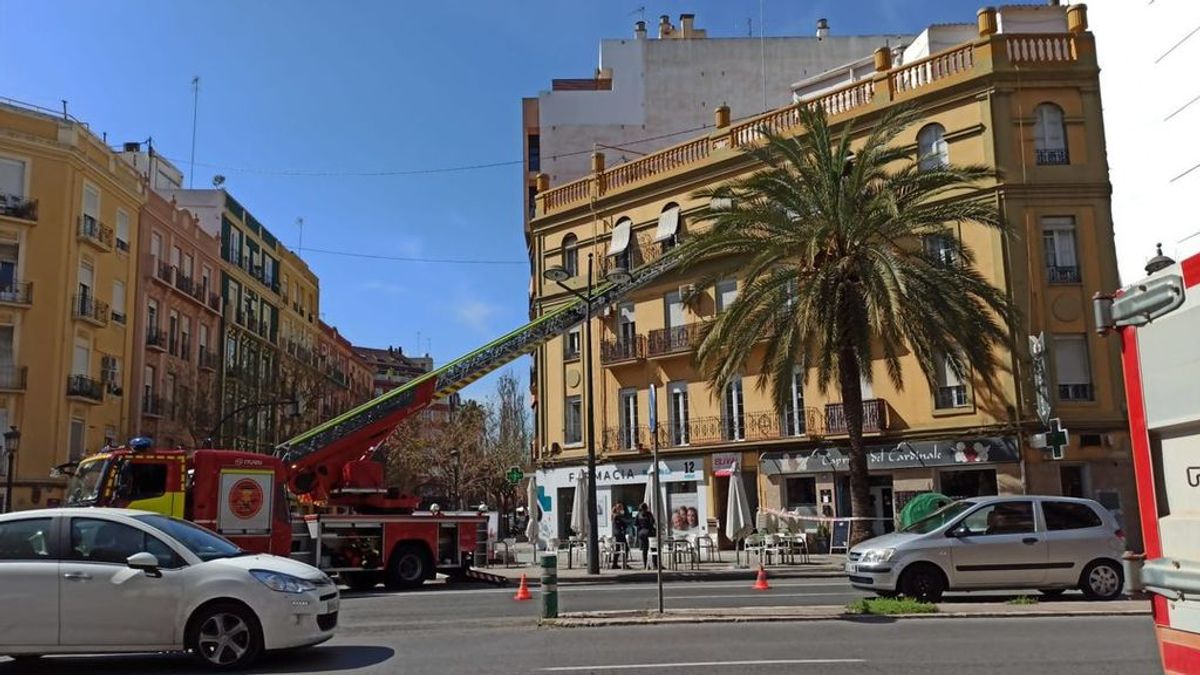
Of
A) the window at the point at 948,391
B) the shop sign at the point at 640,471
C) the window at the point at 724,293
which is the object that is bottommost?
the shop sign at the point at 640,471

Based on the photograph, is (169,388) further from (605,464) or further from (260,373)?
(605,464)

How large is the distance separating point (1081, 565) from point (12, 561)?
44.8ft

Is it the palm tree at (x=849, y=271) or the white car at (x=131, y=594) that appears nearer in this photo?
the white car at (x=131, y=594)

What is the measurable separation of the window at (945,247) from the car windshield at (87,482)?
17956mm

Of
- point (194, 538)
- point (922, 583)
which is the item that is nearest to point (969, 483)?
point (922, 583)

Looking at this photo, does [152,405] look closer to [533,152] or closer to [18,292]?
[18,292]

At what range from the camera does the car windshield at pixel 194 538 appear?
31.3 feet

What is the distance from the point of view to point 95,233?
3966 centimetres

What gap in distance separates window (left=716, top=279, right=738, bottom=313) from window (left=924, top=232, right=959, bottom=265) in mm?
7128

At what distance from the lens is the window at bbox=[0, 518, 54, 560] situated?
9094mm

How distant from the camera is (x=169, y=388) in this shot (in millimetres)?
46156

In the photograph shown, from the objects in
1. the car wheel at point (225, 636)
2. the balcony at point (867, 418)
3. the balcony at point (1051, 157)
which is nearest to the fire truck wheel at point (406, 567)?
the car wheel at point (225, 636)

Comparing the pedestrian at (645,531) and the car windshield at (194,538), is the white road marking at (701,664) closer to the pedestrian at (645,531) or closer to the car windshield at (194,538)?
the car windshield at (194,538)

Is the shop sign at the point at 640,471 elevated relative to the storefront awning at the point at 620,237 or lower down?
lower down
